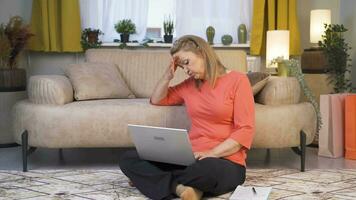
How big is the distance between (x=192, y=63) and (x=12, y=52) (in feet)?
7.46

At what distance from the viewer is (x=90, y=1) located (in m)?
4.61

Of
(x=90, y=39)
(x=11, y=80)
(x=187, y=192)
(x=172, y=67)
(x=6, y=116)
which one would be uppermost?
(x=90, y=39)

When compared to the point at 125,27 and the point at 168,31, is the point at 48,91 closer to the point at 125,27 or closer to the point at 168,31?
the point at 125,27

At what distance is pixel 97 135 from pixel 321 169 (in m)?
1.41

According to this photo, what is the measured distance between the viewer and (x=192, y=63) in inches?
88.6

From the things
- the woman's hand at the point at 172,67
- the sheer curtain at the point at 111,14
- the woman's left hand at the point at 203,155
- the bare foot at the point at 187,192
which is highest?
the sheer curtain at the point at 111,14

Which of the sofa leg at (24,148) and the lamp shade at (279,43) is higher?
the lamp shade at (279,43)

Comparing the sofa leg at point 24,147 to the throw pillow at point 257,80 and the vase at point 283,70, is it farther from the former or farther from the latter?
the vase at point 283,70

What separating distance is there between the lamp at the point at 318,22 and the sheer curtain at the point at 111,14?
1.58 m

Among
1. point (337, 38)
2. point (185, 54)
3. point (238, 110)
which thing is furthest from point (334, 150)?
point (185, 54)

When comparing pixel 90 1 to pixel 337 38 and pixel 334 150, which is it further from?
pixel 334 150

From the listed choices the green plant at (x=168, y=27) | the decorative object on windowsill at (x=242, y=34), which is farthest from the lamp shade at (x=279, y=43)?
the green plant at (x=168, y=27)

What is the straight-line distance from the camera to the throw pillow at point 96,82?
321 cm

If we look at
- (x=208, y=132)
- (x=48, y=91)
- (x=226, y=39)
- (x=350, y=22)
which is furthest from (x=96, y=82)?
(x=350, y=22)
